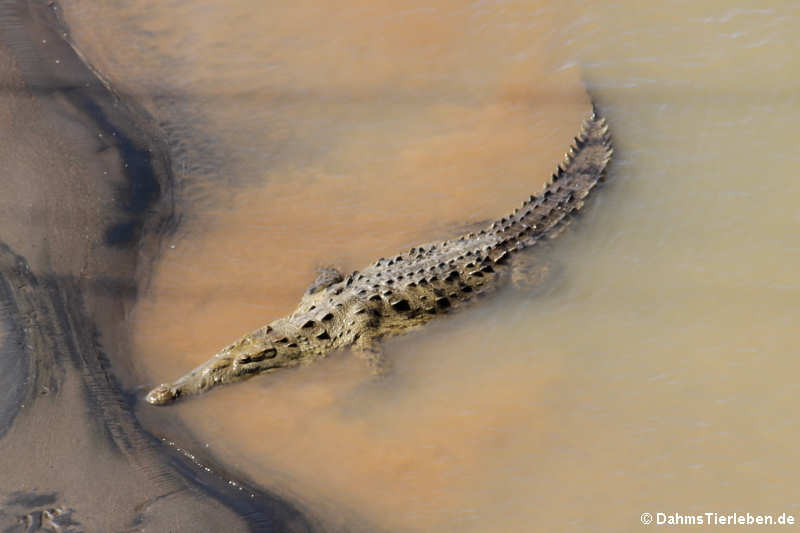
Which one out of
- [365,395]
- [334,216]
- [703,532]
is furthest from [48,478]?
[703,532]

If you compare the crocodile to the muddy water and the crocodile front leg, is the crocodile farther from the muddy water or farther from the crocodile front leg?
the muddy water

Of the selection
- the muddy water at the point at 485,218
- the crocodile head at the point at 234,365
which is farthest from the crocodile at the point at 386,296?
the muddy water at the point at 485,218

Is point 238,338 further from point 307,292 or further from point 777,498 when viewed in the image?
point 777,498

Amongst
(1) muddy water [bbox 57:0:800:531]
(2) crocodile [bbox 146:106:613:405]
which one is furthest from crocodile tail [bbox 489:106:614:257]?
(1) muddy water [bbox 57:0:800:531]

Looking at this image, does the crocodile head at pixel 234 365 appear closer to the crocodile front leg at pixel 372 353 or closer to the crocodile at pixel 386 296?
the crocodile at pixel 386 296

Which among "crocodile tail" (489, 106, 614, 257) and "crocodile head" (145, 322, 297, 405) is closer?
"crocodile head" (145, 322, 297, 405)

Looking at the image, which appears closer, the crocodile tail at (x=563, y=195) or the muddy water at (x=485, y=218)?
the muddy water at (x=485, y=218)

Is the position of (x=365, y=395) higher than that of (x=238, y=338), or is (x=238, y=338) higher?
(x=238, y=338)
